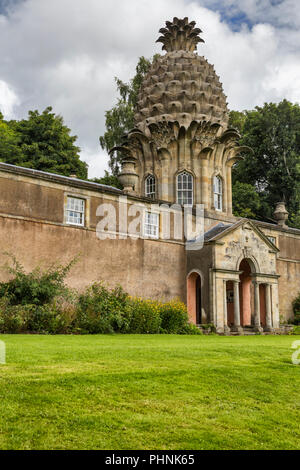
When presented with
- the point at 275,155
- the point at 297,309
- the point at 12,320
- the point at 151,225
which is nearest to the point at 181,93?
the point at 151,225

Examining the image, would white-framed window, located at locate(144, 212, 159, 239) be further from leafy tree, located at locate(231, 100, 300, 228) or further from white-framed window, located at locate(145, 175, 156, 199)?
Result: leafy tree, located at locate(231, 100, 300, 228)

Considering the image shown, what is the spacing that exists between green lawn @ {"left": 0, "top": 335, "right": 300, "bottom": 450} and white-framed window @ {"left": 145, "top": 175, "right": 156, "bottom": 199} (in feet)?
77.4

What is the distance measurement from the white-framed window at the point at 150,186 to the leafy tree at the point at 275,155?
13.4 meters

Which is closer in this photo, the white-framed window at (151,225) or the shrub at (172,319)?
the shrub at (172,319)

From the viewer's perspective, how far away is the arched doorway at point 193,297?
90.4ft

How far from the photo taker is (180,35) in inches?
1414

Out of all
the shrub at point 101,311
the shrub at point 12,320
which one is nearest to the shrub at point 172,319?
the shrub at point 101,311

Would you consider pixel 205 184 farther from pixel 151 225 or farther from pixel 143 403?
pixel 143 403

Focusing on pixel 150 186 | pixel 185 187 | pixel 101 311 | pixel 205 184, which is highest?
pixel 150 186

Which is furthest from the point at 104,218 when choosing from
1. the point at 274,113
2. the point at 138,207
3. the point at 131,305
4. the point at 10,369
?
the point at 274,113

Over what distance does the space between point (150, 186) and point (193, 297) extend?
31.3 ft

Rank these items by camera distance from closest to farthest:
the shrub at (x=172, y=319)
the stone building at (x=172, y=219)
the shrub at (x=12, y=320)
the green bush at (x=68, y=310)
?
the shrub at (x=12, y=320) < the green bush at (x=68, y=310) < the stone building at (x=172, y=219) < the shrub at (x=172, y=319)

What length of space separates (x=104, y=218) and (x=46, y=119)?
19.4 metres

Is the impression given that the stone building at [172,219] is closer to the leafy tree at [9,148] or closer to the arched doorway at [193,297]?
the arched doorway at [193,297]
